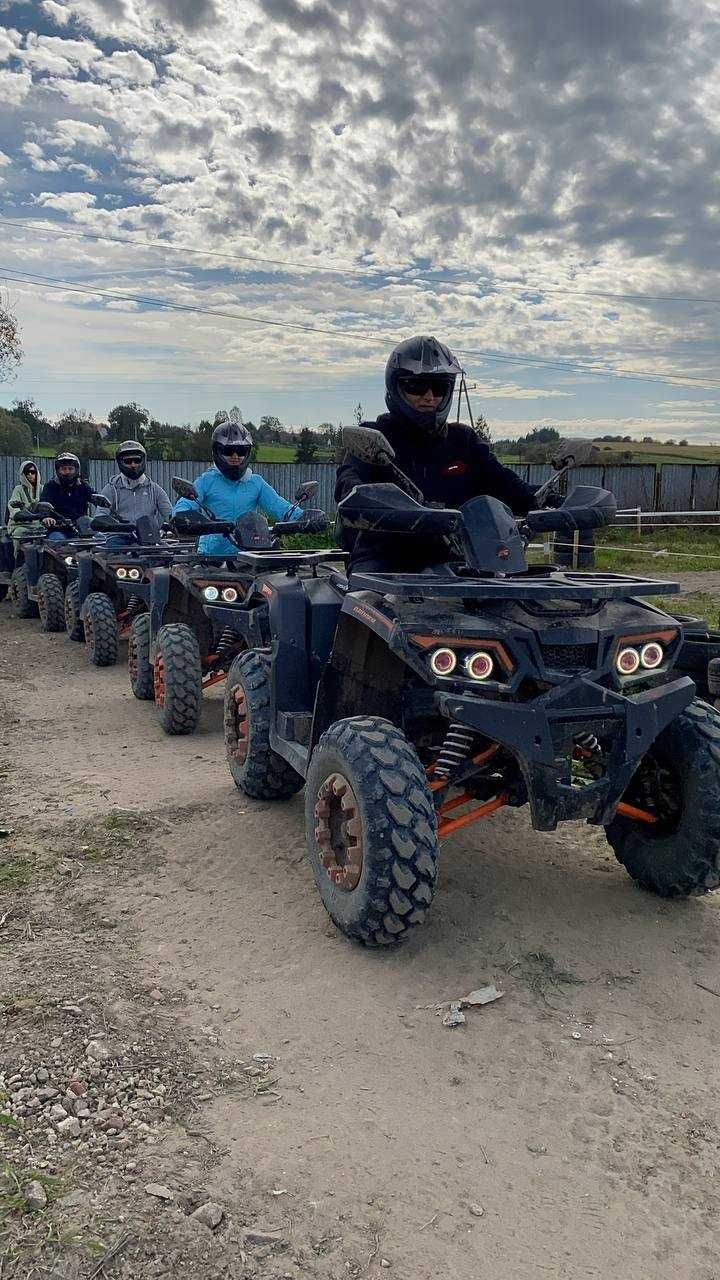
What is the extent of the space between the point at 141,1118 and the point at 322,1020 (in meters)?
0.68

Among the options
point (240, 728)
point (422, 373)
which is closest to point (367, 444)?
point (422, 373)

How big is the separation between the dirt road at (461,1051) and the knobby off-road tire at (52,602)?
7.45 meters

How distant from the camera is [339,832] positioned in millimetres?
3652

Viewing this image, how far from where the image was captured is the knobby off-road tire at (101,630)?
9.73 metres

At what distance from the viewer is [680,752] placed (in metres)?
3.66

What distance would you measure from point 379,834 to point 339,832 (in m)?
0.43

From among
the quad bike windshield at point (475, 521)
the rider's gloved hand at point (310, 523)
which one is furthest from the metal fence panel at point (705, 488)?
the quad bike windshield at point (475, 521)

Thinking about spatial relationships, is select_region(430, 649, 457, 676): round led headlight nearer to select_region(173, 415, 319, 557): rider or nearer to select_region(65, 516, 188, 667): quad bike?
select_region(173, 415, 319, 557): rider

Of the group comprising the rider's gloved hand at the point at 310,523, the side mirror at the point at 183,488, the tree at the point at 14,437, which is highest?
the tree at the point at 14,437

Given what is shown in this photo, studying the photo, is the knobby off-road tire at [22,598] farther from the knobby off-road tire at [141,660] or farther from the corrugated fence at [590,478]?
the corrugated fence at [590,478]

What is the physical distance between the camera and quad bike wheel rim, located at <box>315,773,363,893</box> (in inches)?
135

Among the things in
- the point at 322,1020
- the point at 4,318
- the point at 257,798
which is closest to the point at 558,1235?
the point at 322,1020

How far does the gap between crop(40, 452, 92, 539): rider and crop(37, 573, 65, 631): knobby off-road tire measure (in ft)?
2.55

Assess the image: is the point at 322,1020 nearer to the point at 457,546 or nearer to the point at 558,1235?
the point at 558,1235
